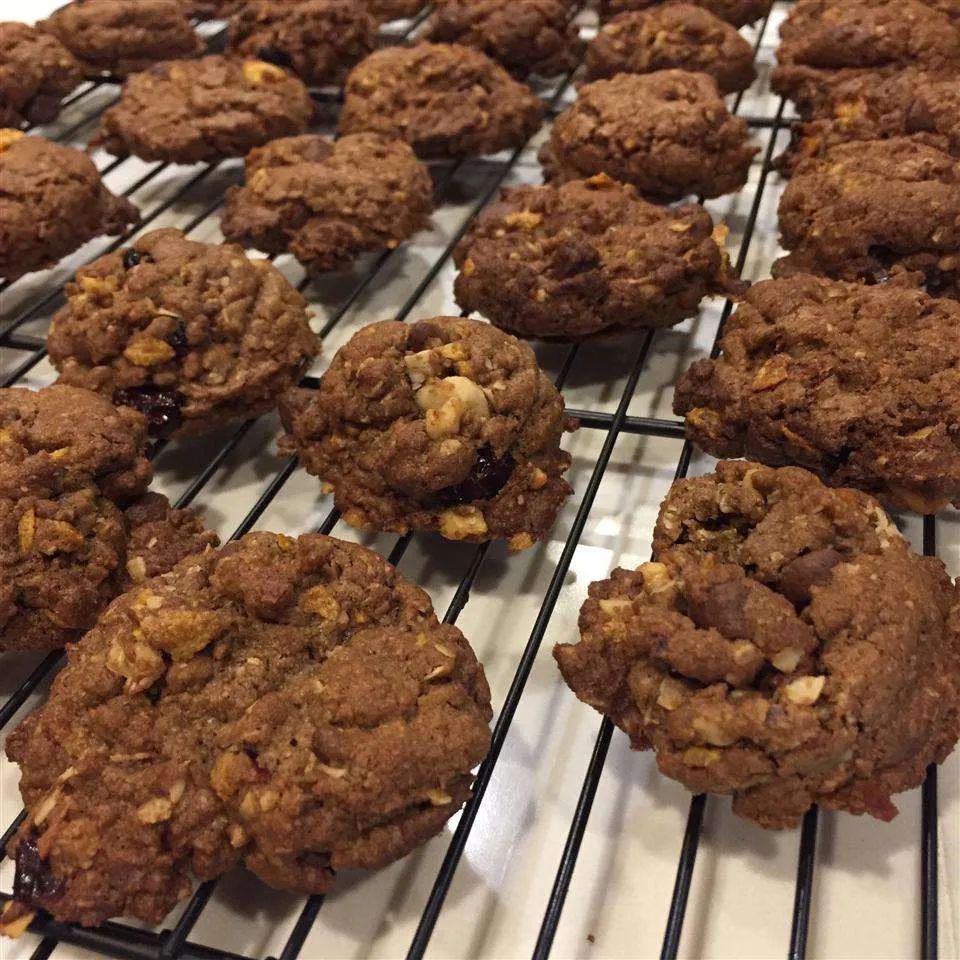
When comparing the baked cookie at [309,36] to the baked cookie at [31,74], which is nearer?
the baked cookie at [31,74]

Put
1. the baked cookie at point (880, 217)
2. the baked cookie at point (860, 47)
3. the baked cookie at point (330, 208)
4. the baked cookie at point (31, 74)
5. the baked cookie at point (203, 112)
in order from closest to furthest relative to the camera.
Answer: the baked cookie at point (880, 217) → the baked cookie at point (330, 208) → the baked cookie at point (860, 47) → the baked cookie at point (203, 112) → the baked cookie at point (31, 74)

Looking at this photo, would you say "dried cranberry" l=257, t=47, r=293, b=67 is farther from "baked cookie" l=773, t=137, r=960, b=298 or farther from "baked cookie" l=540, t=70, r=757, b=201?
"baked cookie" l=773, t=137, r=960, b=298

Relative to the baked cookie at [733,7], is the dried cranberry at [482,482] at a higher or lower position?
lower

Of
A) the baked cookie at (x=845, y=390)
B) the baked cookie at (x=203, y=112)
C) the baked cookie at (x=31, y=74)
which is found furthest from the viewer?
Result: the baked cookie at (x=31, y=74)

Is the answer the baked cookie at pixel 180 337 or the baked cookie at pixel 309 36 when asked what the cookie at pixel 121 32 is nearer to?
the baked cookie at pixel 309 36

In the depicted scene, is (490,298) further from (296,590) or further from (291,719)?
(291,719)

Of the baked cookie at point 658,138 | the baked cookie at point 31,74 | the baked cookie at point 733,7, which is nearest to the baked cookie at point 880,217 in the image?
the baked cookie at point 658,138

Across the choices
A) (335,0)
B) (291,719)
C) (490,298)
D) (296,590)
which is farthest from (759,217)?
(291,719)

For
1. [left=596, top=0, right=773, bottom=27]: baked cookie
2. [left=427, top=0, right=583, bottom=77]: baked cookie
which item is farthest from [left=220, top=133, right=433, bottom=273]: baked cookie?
[left=596, top=0, right=773, bottom=27]: baked cookie
